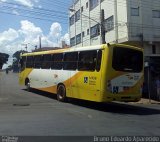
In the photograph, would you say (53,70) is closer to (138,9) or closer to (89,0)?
(138,9)

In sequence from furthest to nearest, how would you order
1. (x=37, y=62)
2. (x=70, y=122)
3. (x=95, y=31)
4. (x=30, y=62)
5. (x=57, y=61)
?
(x=95, y=31), (x=30, y=62), (x=37, y=62), (x=57, y=61), (x=70, y=122)

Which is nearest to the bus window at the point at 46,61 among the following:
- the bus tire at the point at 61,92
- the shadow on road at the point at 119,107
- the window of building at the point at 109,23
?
the bus tire at the point at 61,92

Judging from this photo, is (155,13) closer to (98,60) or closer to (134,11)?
(134,11)

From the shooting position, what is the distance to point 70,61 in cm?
2195

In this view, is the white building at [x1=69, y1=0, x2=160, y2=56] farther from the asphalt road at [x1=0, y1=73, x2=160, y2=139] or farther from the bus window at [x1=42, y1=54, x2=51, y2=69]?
the asphalt road at [x1=0, y1=73, x2=160, y2=139]

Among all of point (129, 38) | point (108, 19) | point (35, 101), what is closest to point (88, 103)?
point (35, 101)

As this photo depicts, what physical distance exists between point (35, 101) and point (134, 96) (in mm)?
5734

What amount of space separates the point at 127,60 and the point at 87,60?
206 cm

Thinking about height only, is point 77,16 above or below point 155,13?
above

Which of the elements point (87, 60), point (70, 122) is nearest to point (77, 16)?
point (87, 60)

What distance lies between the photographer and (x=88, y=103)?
2220 centimetres

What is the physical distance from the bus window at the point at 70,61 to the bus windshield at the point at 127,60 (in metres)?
3.06

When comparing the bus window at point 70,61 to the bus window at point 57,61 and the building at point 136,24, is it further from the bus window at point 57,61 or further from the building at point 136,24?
the building at point 136,24

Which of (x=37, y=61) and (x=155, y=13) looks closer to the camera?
(x=37, y=61)
